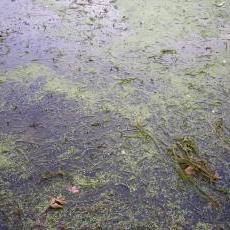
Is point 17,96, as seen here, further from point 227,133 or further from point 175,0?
point 175,0

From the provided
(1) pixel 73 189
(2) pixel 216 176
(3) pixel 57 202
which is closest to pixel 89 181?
(1) pixel 73 189

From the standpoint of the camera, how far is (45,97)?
9.26 feet

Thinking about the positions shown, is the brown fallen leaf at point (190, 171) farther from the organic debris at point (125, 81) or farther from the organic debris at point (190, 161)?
the organic debris at point (125, 81)

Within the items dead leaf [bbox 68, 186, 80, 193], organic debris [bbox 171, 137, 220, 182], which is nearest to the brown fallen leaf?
organic debris [bbox 171, 137, 220, 182]

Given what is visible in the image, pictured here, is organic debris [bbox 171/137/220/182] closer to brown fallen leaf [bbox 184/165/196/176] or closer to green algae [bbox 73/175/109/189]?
brown fallen leaf [bbox 184/165/196/176]

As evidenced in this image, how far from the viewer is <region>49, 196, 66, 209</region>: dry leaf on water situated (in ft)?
6.37

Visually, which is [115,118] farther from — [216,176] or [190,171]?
[216,176]

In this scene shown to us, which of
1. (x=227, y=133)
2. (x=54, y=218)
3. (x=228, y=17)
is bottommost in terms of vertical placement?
(x=54, y=218)

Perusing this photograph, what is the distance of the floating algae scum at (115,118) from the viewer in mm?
1963

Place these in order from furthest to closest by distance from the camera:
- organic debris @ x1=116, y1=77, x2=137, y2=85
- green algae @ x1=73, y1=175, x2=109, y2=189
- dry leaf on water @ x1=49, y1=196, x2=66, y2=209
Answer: organic debris @ x1=116, y1=77, x2=137, y2=85, green algae @ x1=73, y1=175, x2=109, y2=189, dry leaf on water @ x1=49, y1=196, x2=66, y2=209

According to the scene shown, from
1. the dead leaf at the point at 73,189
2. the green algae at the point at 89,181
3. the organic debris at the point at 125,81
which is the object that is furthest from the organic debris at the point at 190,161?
the organic debris at the point at 125,81

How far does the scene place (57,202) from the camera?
77.4 inches

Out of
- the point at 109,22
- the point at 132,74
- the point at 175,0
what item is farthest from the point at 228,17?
the point at 132,74

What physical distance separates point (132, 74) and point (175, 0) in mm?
1803
